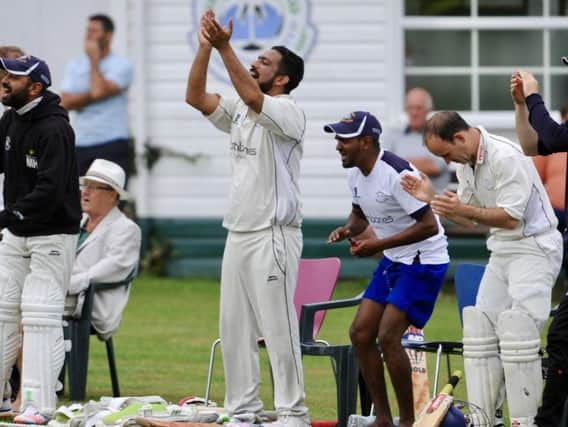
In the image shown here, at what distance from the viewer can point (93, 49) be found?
613 inches

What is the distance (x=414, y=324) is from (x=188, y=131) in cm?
824

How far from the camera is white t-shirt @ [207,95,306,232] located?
29.4 ft

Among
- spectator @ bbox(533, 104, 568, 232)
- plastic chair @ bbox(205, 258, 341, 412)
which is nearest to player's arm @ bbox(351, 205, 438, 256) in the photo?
plastic chair @ bbox(205, 258, 341, 412)

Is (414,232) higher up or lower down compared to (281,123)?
lower down

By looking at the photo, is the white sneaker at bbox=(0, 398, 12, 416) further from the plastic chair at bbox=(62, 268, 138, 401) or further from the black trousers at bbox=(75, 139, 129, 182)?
the black trousers at bbox=(75, 139, 129, 182)

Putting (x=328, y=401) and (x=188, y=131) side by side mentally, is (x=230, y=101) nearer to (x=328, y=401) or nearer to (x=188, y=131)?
(x=328, y=401)

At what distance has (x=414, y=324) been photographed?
29.4 feet

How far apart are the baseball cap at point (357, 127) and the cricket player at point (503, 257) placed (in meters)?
0.51

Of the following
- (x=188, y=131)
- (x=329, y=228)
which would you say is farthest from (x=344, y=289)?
Answer: (x=188, y=131)

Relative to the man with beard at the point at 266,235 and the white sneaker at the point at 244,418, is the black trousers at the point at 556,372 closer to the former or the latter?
the man with beard at the point at 266,235

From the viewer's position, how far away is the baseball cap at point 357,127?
9039mm

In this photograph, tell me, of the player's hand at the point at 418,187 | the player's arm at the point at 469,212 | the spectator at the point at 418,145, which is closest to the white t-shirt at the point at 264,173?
the player's hand at the point at 418,187

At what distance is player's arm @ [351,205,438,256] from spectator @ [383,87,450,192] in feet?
20.0

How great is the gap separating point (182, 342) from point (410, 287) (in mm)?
4860
